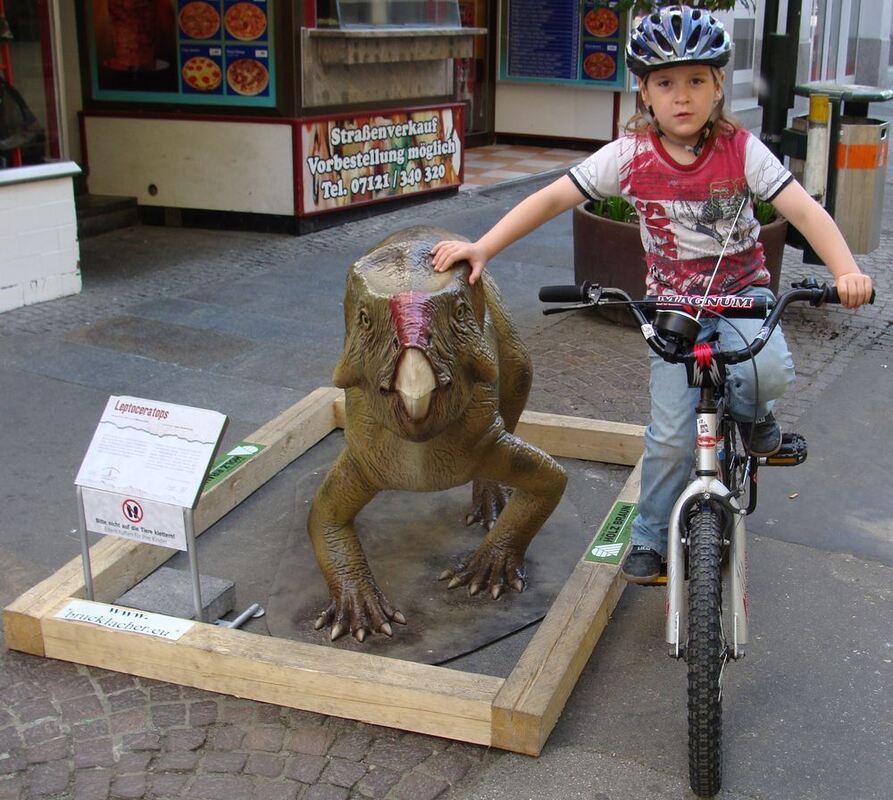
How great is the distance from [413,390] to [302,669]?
3.08 feet

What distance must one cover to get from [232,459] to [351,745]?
1849 mm

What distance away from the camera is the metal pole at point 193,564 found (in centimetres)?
354

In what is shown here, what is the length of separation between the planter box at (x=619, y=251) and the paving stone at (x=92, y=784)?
469 centimetres

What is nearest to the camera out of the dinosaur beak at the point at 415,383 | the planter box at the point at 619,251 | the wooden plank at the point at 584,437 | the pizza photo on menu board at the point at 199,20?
the dinosaur beak at the point at 415,383

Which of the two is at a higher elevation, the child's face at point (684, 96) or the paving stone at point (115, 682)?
the child's face at point (684, 96)

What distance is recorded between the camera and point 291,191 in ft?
31.7

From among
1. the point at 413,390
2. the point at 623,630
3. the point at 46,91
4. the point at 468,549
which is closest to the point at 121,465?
the point at 413,390

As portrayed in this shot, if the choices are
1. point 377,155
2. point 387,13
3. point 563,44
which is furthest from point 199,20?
point 563,44

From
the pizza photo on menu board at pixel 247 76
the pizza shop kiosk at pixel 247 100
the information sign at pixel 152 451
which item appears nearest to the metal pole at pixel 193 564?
the information sign at pixel 152 451

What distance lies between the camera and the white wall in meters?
7.46

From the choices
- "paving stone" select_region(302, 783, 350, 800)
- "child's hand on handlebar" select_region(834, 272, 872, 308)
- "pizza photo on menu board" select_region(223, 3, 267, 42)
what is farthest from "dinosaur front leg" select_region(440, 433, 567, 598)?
"pizza photo on menu board" select_region(223, 3, 267, 42)

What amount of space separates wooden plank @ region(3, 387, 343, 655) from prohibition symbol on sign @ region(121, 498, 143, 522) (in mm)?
373

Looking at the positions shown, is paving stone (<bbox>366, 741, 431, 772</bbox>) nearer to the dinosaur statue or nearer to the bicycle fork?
the dinosaur statue

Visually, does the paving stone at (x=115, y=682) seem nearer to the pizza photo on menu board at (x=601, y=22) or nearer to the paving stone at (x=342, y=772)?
the paving stone at (x=342, y=772)
